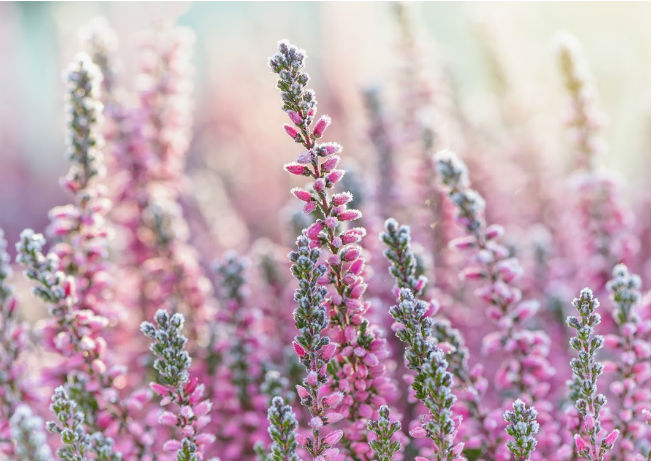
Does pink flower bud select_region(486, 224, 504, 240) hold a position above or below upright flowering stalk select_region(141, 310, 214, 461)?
above

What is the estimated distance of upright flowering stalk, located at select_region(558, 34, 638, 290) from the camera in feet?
5.21

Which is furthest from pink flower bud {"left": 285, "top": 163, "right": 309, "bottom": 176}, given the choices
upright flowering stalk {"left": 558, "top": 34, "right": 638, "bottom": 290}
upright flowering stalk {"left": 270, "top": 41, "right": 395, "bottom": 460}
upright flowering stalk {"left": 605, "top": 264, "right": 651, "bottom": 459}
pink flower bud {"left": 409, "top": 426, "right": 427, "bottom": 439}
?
upright flowering stalk {"left": 558, "top": 34, "right": 638, "bottom": 290}

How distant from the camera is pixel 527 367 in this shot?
3.73 ft

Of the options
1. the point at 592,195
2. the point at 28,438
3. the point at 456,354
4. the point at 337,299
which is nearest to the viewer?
the point at 28,438

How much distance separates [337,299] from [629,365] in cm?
46

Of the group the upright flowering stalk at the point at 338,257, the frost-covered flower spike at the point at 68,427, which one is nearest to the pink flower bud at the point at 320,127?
the upright flowering stalk at the point at 338,257

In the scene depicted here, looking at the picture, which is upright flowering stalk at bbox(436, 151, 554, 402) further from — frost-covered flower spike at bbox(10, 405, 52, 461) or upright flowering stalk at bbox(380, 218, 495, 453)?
frost-covered flower spike at bbox(10, 405, 52, 461)

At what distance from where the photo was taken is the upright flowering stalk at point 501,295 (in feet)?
3.71

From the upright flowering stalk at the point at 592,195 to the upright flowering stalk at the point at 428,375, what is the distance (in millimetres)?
813

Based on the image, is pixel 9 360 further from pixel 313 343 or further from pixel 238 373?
pixel 313 343

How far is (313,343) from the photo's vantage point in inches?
34.1

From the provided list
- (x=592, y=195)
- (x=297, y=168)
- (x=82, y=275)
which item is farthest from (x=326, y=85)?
(x=297, y=168)

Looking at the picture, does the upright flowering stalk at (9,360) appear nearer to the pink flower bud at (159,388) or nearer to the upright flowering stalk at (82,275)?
the upright flowering stalk at (82,275)

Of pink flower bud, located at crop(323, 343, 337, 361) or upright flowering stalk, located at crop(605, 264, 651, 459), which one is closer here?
pink flower bud, located at crop(323, 343, 337, 361)
